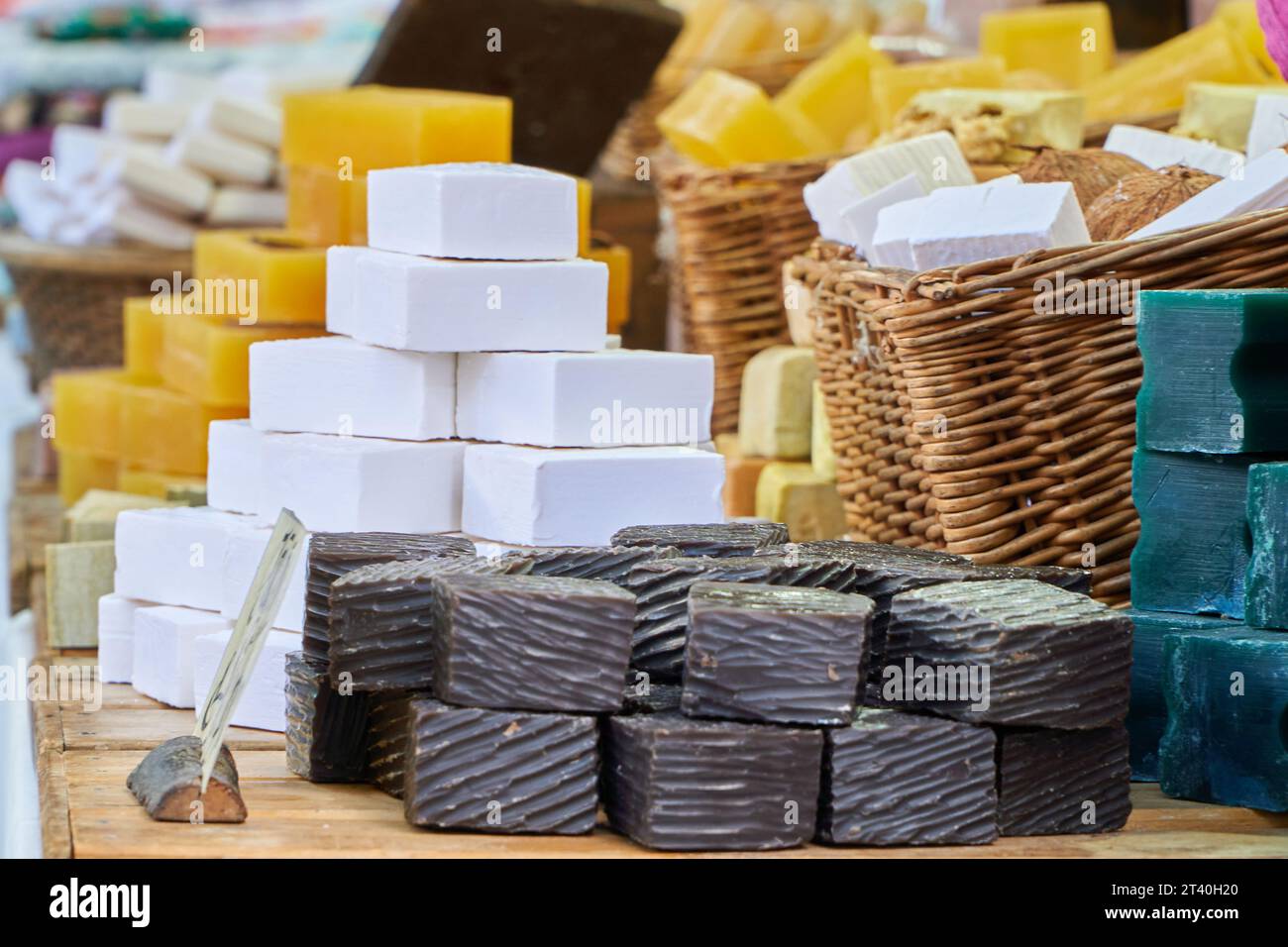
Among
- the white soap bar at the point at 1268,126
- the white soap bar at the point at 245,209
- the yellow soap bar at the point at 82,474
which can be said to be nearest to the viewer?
the white soap bar at the point at 1268,126

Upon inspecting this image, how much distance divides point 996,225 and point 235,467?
106cm

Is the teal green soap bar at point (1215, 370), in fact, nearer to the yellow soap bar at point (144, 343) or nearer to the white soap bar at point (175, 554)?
the white soap bar at point (175, 554)

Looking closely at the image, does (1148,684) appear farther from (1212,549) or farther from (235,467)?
(235,467)

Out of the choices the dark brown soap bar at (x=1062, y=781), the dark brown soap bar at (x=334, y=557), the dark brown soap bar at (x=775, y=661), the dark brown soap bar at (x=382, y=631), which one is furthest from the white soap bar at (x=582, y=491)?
the dark brown soap bar at (x=1062, y=781)

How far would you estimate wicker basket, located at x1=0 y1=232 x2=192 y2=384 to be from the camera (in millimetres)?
4145

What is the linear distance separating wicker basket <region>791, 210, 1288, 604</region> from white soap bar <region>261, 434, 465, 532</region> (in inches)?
24.1

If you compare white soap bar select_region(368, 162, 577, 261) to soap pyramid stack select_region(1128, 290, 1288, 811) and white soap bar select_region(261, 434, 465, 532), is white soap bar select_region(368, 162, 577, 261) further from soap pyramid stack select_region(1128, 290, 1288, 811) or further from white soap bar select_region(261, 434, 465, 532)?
soap pyramid stack select_region(1128, 290, 1288, 811)

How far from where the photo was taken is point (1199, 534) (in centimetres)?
202

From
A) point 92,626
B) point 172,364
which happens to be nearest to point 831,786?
point 92,626

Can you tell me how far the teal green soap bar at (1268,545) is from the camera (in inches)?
74.1

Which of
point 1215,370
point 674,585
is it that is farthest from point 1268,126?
point 674,585

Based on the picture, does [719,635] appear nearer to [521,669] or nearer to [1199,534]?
[521,669]

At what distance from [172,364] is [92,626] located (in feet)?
2.07

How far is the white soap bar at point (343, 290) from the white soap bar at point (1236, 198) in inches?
40.0
